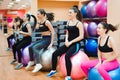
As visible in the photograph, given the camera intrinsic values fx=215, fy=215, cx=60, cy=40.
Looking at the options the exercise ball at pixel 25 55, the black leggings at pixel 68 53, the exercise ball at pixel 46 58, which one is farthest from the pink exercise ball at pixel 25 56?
the black leggings at pixel 68 53

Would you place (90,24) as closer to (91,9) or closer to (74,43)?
(91,9)

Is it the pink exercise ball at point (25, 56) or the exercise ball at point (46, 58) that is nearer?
the exercise ball at point (46, 58)

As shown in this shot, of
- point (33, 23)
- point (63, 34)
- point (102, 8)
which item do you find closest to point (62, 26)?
point (63, 34)

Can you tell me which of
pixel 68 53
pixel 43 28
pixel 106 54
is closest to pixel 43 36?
pixel 43 28

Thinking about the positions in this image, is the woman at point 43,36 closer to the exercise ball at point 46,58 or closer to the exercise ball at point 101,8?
the exercise ball at point 46,58

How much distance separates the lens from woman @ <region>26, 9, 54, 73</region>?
430cm

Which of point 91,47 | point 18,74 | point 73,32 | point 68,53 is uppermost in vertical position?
point 73,32

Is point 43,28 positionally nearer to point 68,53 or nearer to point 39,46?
point 39,46

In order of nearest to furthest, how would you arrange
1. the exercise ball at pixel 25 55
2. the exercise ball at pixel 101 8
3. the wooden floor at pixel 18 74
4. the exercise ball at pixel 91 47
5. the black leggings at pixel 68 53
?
the black leggings at pixel 68 53
the wooden floor at pixel 18 74
the exercise ball at pixel 25 55
the exercise ball at pixel 101 8
the exercise ball at pixel 91 47

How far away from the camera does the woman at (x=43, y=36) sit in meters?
4.30

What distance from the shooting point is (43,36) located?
4477 mm

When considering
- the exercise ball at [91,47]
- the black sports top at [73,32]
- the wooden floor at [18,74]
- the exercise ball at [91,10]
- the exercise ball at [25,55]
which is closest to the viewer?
the black sports top at [73,32]

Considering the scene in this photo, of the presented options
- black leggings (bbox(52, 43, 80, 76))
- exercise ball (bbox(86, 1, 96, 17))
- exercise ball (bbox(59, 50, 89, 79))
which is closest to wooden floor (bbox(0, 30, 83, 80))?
black leggings (bbox(52, 43, 80, 76))

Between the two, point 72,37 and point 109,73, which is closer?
point 109,73
